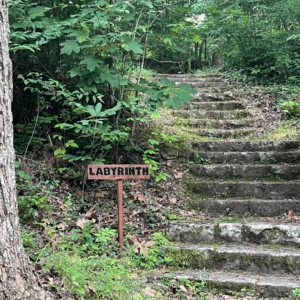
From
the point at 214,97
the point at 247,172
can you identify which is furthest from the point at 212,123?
the point at 247,172

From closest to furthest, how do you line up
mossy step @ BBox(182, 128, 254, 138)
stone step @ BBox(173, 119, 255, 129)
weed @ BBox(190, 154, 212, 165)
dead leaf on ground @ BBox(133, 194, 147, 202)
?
1. dead leaf on ground @ BBox(133, 194, 147, 202)
2. weed @ BBox(190, 154, 212, 165)
3. mossy step @ BBox(182, 128, 254, 138)
4. stone step @ BBox(173, 119, 255, 129)

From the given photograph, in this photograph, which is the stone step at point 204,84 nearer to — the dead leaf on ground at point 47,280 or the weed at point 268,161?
the weed at point 268,161

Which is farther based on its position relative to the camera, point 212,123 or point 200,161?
point 212,123

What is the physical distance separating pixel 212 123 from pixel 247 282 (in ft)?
12.9

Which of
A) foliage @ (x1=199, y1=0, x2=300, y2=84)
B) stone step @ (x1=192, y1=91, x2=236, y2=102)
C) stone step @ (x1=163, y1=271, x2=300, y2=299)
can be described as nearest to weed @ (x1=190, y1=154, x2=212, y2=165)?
stone step @ (x1=163, y1=271, x2=300, y2=299)

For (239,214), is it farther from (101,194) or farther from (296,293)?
(101,194)

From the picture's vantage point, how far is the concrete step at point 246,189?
4.41 m

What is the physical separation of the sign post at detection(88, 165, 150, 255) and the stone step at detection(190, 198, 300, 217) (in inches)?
48.0

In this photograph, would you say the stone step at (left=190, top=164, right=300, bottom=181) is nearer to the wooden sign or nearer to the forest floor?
the forest floor

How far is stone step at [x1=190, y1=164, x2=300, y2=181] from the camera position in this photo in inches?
186

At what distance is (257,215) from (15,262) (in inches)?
131

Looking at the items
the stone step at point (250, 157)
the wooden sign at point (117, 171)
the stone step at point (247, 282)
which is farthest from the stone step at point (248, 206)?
the wooden sign at point (117, 171)

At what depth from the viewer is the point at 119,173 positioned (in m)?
3.67

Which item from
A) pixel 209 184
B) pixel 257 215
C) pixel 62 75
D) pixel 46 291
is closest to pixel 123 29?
pixel 62 75
